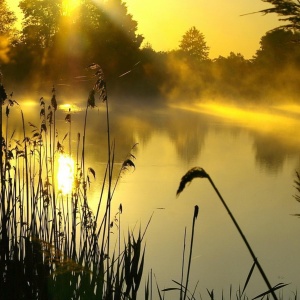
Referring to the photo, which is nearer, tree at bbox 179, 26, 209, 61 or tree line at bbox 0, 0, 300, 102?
tree line at bbox 0, 0, 300, 102

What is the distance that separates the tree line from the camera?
21.3 m

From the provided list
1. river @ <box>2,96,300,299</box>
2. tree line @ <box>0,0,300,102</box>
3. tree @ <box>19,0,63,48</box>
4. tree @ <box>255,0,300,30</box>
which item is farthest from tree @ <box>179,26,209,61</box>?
tree @ <box>255,0,300,30</box>

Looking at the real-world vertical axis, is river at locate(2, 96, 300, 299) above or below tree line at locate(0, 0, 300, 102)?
below

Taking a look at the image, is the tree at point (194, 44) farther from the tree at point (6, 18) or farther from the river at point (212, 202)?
the river at point (212, 202)

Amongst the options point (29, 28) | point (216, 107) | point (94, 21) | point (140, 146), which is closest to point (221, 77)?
point (216, 107)

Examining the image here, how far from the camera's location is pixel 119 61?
22250mm

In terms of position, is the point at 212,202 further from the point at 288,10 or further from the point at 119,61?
the point at 119,61

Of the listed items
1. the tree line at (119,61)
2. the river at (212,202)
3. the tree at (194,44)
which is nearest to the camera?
the river at (212,202)

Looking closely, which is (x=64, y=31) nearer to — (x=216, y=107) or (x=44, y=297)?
(x=216, y=107)

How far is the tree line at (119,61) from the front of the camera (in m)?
21.3

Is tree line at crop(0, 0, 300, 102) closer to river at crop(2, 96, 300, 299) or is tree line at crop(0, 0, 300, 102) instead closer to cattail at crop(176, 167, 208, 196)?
river at crop(2, 96, 300, 299)

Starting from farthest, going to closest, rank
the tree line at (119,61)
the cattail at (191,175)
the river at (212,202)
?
1. the tree line at (119,61)
2. the river at (212,202)
3. the cattail at (191,175)

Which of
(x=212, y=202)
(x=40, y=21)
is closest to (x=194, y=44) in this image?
(x=40, y=21)

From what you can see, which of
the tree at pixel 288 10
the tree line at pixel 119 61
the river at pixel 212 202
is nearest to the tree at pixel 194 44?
the tree line at pixel 119 61
